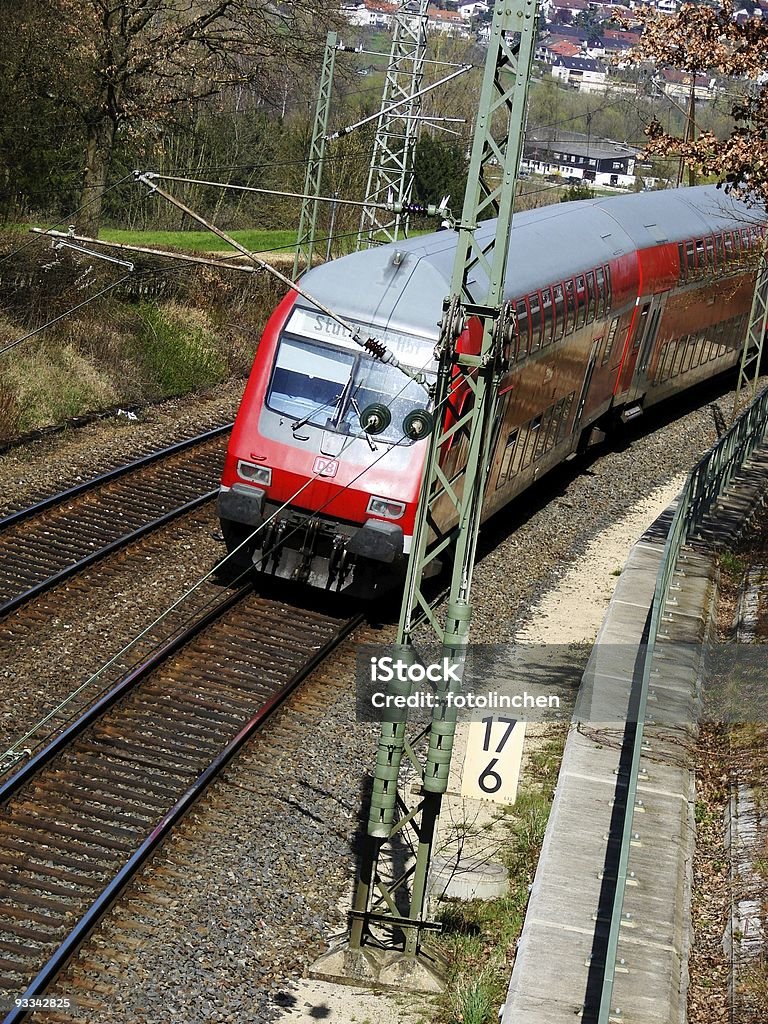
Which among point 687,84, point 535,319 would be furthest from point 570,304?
point 687,84

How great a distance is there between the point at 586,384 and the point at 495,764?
1151 centimetres

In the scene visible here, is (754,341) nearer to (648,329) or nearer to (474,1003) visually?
(648,329)

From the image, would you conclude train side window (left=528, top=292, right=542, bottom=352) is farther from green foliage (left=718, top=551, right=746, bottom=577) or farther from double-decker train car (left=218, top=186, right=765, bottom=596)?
green foliage (left=718, top=551, right=746, bottom=577)

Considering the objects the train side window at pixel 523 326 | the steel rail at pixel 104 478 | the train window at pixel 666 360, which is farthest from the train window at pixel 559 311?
the train window at pixel 666 360

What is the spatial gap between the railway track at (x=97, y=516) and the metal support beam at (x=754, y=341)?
395 inches

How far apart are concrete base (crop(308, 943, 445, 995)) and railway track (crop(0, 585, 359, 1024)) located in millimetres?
1450

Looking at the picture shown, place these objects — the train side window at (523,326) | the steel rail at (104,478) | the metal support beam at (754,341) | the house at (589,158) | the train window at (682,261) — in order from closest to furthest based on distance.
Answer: the train side window at (523,326), the steel rail at (104,478), the train window at (682,261), the metal support beam at (754,341), the house at (589,158)

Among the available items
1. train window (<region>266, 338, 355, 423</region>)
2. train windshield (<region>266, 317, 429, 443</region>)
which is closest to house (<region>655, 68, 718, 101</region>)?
train windshield (<region>266, 317, 429, 443</region>)

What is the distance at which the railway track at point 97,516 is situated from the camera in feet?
49.4

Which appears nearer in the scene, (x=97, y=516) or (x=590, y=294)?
(x=97, y=516)

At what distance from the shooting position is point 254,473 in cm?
1434

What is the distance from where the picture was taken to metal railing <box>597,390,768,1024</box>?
30.5ft

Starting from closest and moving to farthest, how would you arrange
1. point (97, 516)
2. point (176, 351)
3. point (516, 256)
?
1. point (516, 256)
2. point (97, 516)
3. point (176, 351)

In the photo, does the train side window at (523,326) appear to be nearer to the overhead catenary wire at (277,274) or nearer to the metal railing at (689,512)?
the metal railing at (689,512)
